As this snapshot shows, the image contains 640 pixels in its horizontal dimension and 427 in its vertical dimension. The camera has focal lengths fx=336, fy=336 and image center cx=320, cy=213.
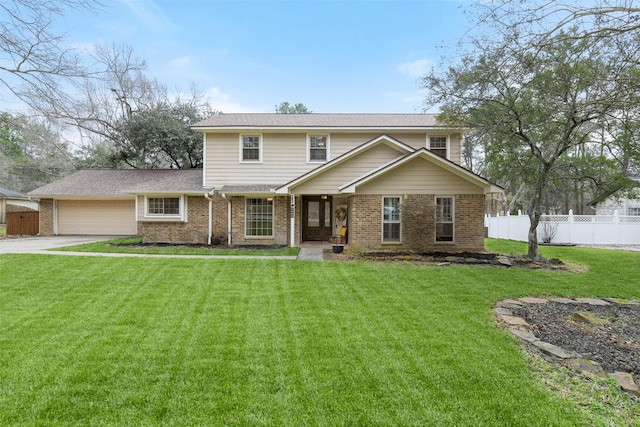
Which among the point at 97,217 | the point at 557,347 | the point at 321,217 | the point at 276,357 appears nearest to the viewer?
the point at 276,357

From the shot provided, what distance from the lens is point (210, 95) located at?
27.0 metres

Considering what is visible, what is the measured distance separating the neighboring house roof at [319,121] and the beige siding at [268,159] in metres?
0.42

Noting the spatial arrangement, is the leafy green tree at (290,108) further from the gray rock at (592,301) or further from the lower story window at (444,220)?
the gray rock at (592,301)

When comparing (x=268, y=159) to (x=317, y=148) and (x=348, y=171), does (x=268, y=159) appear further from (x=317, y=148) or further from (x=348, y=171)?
(x=348, y=171)

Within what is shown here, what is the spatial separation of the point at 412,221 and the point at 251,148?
7.84m

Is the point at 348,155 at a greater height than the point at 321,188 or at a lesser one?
greater

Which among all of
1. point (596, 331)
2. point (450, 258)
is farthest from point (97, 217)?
point (596, 331)

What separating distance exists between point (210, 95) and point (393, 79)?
16.6 metres

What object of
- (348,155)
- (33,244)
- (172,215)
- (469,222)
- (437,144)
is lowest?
(33,244)

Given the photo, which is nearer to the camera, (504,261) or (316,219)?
(504,261)

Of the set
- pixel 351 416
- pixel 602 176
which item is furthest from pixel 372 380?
pixel 602 176

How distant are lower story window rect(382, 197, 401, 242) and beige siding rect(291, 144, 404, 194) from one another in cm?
194

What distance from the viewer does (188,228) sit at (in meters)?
14.7

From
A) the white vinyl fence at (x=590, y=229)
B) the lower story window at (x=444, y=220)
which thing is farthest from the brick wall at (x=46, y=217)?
the white vinyl fence at (x=590, y=229)
